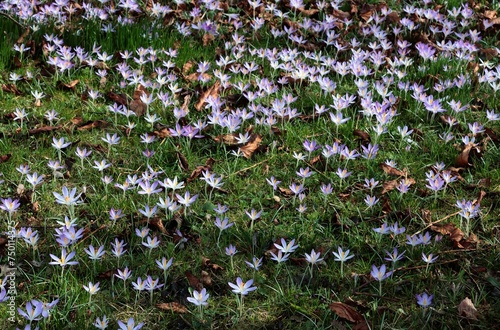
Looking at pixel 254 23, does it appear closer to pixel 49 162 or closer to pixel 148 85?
pixel 148 85

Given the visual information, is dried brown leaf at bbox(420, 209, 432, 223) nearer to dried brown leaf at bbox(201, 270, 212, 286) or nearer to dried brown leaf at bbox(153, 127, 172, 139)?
dried brown leaf at bbox(201, 270, 212, 286)

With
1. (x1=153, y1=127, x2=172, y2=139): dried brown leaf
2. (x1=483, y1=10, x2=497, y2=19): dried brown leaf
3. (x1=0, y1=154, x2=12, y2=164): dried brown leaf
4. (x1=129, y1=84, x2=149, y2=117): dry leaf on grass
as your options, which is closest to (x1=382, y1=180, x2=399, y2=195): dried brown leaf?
(x1=153, y1=127, x2=172, y2=139): dried brown leaf

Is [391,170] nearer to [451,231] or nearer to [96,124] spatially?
[451,231]

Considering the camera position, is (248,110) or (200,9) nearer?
(248,110)

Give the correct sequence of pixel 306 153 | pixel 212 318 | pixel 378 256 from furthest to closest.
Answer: pixel 306 153 < pixel 378 256 < pixel 212 318

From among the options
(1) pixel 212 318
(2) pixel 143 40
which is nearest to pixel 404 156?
(1) pixel 212 318

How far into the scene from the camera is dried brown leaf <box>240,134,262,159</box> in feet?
10.9

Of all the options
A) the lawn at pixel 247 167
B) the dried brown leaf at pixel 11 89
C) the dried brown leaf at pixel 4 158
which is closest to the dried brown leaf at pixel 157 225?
the lawn at pixel 247 167

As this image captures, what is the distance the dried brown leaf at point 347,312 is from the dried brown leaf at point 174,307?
52 centimetres

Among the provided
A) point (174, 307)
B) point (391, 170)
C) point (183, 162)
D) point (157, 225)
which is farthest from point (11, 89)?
point (391, 170)

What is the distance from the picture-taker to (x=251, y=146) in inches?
132

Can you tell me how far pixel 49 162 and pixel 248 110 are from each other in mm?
1113

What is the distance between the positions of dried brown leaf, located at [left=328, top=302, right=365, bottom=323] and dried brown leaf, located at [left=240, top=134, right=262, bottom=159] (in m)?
1.17

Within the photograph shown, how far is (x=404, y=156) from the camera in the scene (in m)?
3.35
